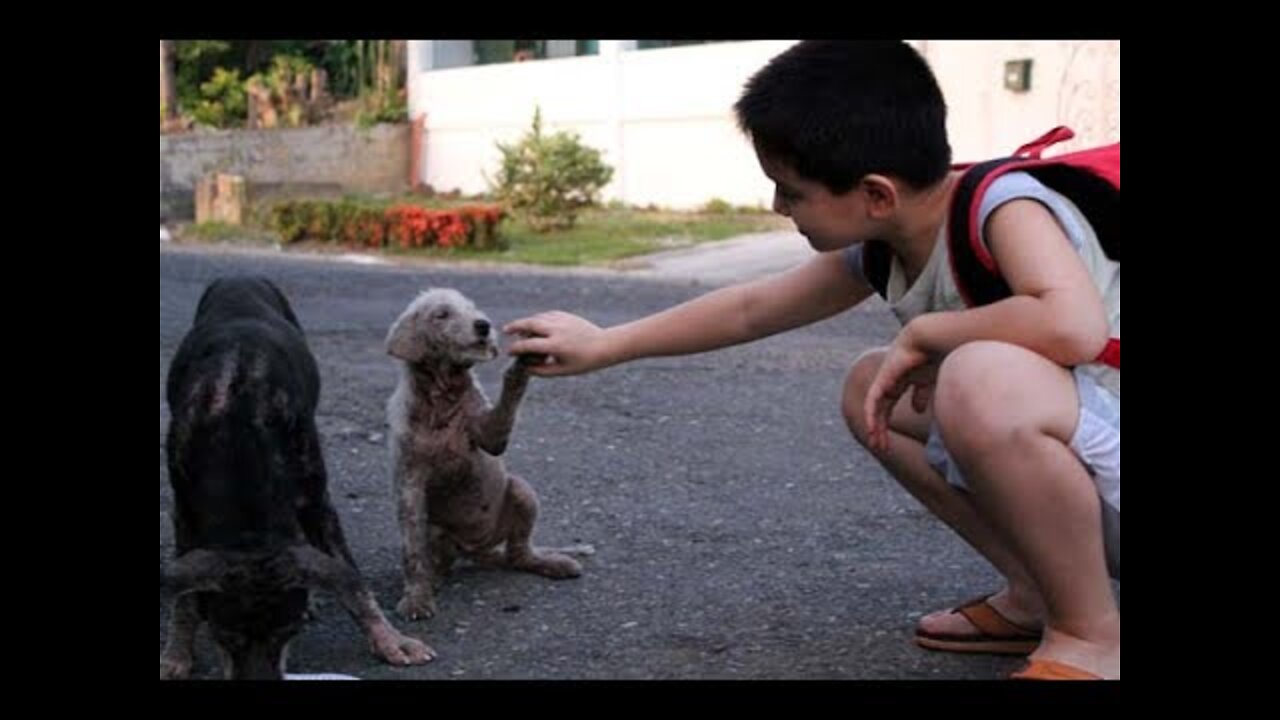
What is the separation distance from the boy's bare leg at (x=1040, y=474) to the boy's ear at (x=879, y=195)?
37 cm

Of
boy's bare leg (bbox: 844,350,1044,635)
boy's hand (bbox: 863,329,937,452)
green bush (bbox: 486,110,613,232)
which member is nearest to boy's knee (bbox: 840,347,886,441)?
boy's bare leg (bbox: 844,350,1044,635)

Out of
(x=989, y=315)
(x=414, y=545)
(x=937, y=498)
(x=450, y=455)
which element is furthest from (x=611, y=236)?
(x=989, y=315)

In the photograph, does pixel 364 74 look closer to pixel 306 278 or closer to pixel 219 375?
pixel 306 278

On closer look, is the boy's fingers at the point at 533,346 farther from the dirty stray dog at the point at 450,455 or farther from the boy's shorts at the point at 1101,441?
the boy's shorts at the point at 1101,441

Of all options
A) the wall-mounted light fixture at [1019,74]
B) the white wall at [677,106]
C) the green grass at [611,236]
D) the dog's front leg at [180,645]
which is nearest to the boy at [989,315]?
the dog's front leg at [180,645]

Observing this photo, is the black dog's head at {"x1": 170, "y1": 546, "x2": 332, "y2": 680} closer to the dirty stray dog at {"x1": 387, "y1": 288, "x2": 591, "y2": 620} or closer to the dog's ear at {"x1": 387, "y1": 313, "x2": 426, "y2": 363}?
the dirty stray dog at {"x1": 387, "y1": 288, "x2": 591, "y2": 620}

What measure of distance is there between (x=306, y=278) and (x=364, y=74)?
1509cm

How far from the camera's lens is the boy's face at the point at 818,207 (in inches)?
129

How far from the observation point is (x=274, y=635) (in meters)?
3.25

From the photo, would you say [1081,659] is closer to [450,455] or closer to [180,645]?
[450,455]

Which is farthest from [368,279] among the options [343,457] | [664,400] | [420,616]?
[420,616]

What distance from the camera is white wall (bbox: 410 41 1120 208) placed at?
14.9 metres

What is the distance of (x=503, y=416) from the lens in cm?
427

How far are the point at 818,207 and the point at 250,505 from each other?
150cm
